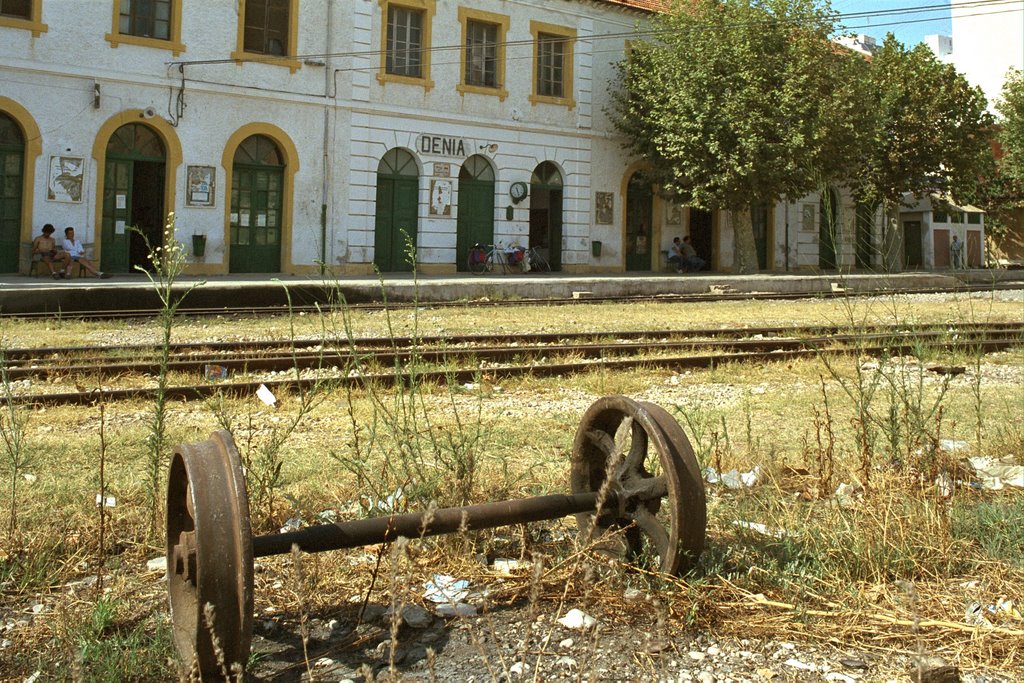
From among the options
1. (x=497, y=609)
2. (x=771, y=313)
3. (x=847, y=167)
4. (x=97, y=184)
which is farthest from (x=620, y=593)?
(x=847, y=167)

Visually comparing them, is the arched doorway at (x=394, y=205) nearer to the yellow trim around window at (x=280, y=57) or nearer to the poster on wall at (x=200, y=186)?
the yellow trim around window at (x=280, y=57)

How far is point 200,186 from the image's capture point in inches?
888

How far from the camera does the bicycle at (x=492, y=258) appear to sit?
2625 centimetres

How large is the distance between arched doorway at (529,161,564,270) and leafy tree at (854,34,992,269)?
1068 cm

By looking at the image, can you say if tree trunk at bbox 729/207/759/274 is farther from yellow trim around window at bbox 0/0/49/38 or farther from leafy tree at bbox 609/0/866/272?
yellow trim around window at bbox 0/0/49/38

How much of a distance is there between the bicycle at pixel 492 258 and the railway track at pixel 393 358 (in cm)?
1435

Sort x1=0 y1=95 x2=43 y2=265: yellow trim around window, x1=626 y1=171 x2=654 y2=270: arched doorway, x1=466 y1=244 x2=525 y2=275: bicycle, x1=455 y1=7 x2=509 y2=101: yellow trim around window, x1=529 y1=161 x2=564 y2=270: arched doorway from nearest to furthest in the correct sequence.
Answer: x1=0 y1=95 x2=43 y2=265: yellow trim around window → x1=455 y1=7 x2=509 y2=101: yellow trim around window → x1=466 y1=244 x2=525 y2=275: bicycle → x1=529 y1=161 x2=564 y2=270: arched doorway → x1=626 y1=171 x2=654 y2=270: arched doorway

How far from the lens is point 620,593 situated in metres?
3.67

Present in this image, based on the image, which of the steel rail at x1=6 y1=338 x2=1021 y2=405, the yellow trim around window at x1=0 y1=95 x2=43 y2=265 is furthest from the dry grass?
the yellow trim around window at x1=0 y1=95 x2=43 y2=265

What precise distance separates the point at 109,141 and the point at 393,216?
6831mm

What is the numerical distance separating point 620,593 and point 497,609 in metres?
0.45

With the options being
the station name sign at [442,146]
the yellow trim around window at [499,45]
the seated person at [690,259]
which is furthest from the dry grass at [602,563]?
the seated person at [690,259]

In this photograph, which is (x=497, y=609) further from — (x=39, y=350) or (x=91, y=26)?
(x=91, y=26)

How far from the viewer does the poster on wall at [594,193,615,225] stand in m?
28.7
